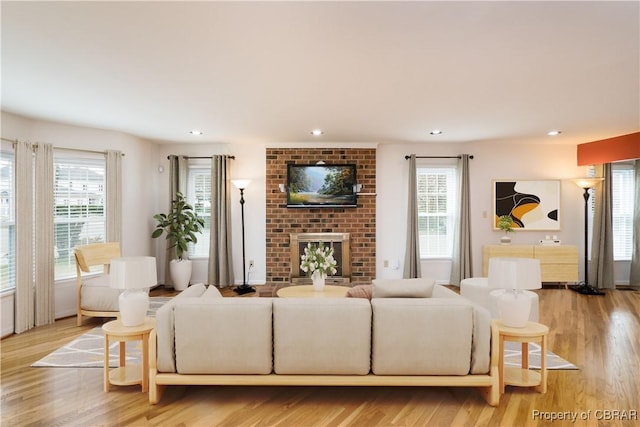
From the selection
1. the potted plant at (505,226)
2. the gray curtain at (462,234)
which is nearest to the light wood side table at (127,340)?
the gray curtain at (462,234)

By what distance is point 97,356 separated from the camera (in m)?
3.58

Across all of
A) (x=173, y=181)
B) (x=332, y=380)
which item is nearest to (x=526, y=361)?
(x=332, y=380)

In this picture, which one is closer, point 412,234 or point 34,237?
point 34,237

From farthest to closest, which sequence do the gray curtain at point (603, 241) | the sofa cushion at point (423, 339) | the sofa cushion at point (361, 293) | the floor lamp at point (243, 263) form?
the gray curtain at point (603, 241), the floor lamp at point (243, 263), the sofa cushion at point (361, 293), the sofa cushion at point (423, 339)

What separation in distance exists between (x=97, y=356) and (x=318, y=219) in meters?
3.90

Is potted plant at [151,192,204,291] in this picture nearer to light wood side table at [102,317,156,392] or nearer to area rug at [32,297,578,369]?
area rug at [32,297,578,369]

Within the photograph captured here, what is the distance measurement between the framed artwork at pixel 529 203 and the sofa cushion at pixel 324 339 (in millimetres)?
5008

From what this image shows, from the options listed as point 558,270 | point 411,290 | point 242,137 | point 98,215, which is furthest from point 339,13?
point 558,270

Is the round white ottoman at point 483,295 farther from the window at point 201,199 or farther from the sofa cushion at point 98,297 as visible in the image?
the window at point 201,199

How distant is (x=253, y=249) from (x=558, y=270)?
199 inches

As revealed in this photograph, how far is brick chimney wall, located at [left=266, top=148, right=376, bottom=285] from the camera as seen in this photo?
6676mm

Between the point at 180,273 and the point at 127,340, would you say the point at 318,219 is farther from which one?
the point at 127,340

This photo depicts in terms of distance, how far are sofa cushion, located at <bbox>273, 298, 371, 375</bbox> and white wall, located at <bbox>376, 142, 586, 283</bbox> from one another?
425 cm

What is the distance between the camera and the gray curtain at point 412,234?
21.8 ft
